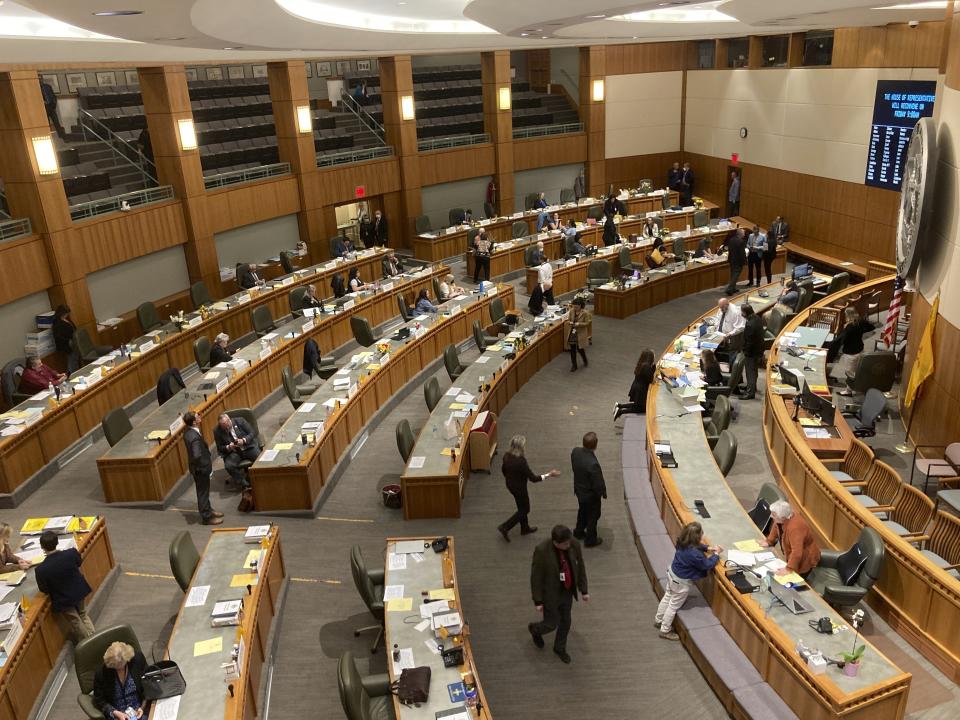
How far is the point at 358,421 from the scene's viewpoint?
11.7 meters

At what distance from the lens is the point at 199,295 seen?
16.3 meters

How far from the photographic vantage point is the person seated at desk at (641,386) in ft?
37.3

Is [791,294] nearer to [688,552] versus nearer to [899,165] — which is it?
[899,165]

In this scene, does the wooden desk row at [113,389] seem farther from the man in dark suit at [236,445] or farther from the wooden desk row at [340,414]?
the wooden desk row at [340,414]

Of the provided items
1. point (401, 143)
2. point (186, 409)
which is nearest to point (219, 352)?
point (186, 409)

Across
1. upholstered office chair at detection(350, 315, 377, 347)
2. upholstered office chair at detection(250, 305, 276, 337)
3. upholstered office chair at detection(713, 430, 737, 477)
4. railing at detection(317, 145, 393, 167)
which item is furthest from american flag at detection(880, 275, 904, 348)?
railing at detection(317, 145, 393, 167)

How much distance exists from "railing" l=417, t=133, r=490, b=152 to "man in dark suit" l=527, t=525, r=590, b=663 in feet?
55.1

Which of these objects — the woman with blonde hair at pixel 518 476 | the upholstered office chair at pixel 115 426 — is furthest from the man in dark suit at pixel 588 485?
the upholstered office chair at pixel 115 426

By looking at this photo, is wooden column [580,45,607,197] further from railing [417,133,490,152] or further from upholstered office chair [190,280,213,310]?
upholstered office chair [190,280,213,310]

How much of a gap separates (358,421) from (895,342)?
931 cm

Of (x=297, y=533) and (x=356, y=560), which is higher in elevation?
(x=356, y=560)

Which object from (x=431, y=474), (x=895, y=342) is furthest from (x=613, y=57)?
(x=431, y=474)

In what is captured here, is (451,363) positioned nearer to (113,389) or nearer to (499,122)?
(113,389)

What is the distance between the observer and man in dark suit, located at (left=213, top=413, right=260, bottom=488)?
10172 millimetres
